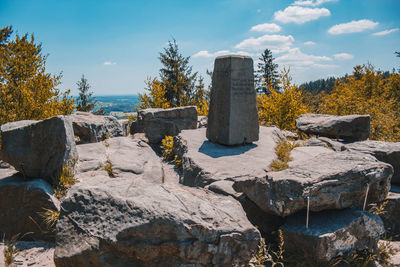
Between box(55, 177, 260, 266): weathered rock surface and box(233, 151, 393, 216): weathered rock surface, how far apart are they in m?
0.81

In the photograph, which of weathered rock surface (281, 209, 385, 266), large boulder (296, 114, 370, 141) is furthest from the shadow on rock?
weathered rock surface (281, 209, 385, 266)

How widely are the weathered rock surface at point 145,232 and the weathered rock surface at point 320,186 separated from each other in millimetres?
814

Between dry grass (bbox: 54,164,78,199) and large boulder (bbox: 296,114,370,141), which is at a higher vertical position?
large boulder (bbox: 296,114,370,141)

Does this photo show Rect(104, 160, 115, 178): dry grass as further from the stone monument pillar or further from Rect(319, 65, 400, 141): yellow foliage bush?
Rect(319, 65, 400, 141): yellow foliage bush

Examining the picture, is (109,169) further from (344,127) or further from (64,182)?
(344,127)

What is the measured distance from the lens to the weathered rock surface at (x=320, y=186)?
3529 mm

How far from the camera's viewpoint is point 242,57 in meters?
6.81

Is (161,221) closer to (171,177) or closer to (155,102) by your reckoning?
(171,177)

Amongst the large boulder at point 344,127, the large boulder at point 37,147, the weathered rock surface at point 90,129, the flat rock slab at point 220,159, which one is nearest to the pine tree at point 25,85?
the weathered rock surface at point 90,129

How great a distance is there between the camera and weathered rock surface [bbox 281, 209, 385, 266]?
3.31 meters

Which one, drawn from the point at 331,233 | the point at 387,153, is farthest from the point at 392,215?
the point at 331,233

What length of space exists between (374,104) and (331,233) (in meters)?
15.5

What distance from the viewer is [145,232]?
107 inches

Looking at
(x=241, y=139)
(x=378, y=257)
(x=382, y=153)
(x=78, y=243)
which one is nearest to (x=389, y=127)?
(x=382, y=153)
